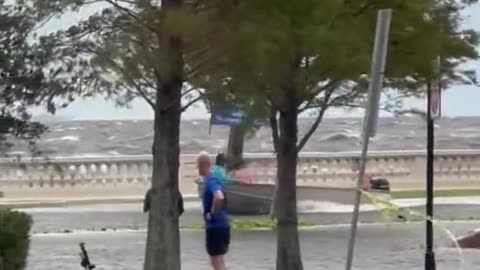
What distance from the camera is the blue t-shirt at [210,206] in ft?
61.5

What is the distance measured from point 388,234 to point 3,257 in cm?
1426

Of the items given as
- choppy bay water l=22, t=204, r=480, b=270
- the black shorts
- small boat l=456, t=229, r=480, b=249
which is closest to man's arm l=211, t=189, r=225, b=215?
the black shorts

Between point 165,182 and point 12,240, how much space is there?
1.81m

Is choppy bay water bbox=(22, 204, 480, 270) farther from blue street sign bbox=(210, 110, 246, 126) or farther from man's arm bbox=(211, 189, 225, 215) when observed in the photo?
blue street sign bbox=(210, 110, 246, 126)

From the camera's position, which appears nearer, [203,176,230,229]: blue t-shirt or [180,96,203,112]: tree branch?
[180,96,203,112]: tree branch

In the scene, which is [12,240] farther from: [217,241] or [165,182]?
[217,241]

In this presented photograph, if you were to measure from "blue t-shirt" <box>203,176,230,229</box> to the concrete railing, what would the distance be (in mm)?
20068

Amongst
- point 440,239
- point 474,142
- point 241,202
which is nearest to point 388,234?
point 440,239

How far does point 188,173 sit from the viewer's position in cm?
4194

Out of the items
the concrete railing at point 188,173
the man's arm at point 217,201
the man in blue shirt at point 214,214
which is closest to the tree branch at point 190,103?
the man in blue shirt at point 214,214

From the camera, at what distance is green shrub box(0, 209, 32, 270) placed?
1664 centimetres

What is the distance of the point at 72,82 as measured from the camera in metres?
17.5

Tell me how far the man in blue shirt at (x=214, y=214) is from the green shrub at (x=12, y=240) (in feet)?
8.40

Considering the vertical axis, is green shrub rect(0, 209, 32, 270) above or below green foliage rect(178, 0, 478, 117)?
below
